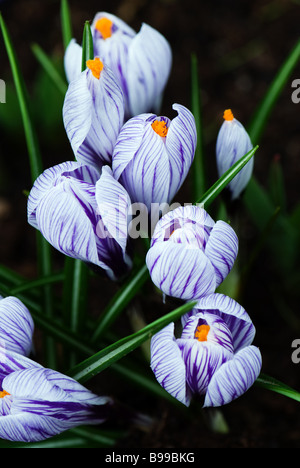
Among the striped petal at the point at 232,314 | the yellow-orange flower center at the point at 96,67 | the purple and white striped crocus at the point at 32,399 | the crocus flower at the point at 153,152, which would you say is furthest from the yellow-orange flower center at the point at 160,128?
the purple and white striped crocus at the point at 32,399

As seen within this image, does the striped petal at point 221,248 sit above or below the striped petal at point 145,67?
below

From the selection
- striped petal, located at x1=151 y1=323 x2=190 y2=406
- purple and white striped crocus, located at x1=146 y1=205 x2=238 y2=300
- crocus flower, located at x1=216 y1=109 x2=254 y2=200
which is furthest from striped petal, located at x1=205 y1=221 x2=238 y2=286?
crocus flower, located at x1=216 y1=109 x2=254 y2=200

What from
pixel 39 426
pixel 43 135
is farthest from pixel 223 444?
pixel 43 135

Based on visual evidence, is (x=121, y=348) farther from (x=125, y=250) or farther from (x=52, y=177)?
(x=52, y=177)

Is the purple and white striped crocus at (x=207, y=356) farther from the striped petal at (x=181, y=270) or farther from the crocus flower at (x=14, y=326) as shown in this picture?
the crocus flower at (x=14, y=326)

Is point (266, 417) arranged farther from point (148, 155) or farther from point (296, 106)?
point (296, 106)
